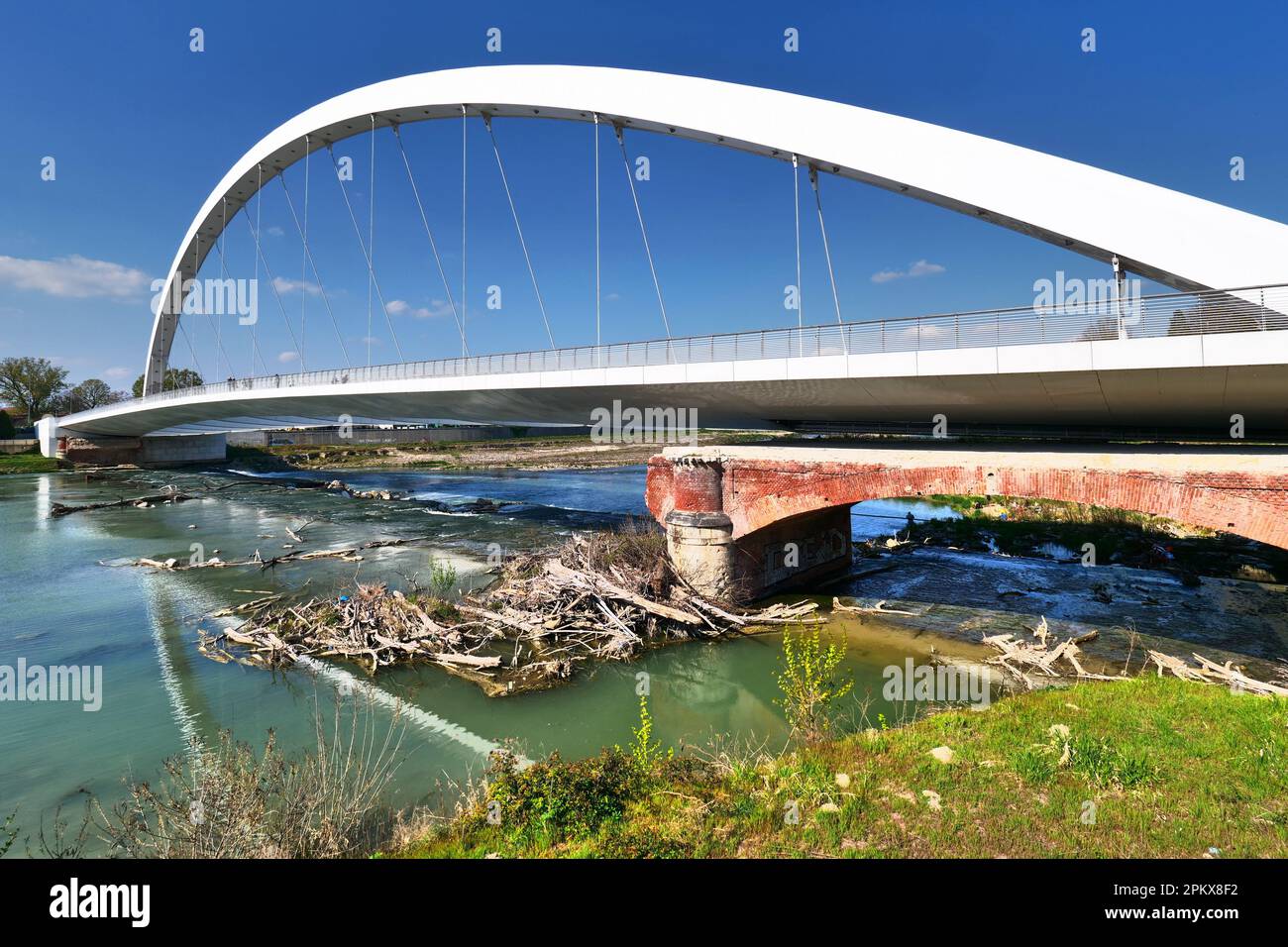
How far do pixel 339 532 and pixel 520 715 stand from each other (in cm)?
1755

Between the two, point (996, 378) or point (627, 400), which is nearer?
point (996, 378)

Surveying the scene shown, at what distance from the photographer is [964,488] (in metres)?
9.88

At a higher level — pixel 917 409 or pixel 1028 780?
pixel 917 409

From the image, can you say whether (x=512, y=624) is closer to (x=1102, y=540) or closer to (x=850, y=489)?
(x=850, y=489)

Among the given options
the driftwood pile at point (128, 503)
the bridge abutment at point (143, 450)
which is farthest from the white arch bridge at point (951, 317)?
the bridge abutment at point (143, 450)

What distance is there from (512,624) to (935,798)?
7.56m

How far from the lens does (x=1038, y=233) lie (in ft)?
37.9

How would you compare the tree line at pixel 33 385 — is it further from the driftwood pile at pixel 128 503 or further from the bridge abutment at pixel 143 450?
the driftwood pile at pixel 128 503

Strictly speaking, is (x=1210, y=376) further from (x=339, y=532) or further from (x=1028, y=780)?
(x=339, y=532)

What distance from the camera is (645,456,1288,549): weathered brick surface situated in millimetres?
7602

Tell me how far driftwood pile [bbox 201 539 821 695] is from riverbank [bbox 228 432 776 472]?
36401 mm

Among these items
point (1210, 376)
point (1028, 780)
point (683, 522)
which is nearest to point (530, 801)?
point (1028, 780)

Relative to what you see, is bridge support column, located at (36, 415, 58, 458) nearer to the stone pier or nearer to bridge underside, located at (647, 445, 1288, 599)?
the stone pier

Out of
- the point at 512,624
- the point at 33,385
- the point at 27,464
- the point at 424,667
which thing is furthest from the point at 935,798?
the point at 33,385
